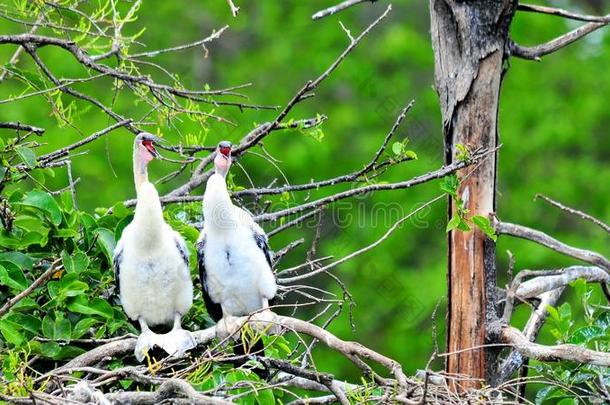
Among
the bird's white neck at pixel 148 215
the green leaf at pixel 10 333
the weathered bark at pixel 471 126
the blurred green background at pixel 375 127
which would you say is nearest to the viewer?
the green leaf at pixel 10 333

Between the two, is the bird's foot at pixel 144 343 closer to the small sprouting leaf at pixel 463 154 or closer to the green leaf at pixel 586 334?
the small sprouting leaf at pixel 463 154

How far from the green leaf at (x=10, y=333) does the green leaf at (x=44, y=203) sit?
0.59m

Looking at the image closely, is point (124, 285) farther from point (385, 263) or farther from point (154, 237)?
point (385, 263)

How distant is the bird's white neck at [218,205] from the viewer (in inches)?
233

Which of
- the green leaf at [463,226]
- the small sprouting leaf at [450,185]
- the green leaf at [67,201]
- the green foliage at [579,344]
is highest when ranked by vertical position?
the small sprouting leaf at [450,185]

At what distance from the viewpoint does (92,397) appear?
166 inches

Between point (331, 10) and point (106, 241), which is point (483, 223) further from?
point (106, 241)

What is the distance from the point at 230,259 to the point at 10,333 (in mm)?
1528

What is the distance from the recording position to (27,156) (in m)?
5.21

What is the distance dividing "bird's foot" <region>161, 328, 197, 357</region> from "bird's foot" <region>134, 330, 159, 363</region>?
0.05 metres

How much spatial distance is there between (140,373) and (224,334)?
0.68 meters

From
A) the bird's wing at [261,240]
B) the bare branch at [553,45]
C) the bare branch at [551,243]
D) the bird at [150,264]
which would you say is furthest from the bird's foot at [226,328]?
the bare branch at [553,45]

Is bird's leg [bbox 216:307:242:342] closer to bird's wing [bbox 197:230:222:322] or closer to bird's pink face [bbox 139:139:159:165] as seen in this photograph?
bird's wing [bbox 197:230:222:322]

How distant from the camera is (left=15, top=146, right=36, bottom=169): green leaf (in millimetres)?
5191
